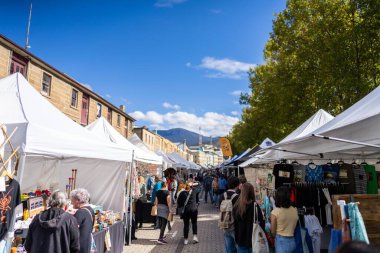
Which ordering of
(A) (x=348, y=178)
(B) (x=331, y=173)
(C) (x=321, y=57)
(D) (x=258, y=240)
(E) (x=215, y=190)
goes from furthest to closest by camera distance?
(E) (x=215, y=190)
(C) (x=321, y=57)
(B) (x=331, y=173)
(A) (x=348, y=178)
(D) (x=258, y=240)

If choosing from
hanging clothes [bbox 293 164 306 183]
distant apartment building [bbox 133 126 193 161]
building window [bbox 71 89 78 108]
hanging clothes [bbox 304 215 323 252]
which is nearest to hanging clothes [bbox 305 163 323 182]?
hanging clothes [bbox 293 164 306 183]

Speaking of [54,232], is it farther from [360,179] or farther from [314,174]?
[360,179]

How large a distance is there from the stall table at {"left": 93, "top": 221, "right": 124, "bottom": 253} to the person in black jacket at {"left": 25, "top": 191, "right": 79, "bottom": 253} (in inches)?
68.9

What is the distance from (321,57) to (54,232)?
529 inches

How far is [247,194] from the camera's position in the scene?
488 cm

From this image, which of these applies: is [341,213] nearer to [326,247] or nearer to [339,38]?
[326,247]

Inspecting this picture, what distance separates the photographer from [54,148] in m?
4.98

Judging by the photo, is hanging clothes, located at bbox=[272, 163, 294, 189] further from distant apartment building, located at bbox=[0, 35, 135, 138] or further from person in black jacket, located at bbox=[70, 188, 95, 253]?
distant apartment building, located at bbox=[0, 35, 135, 138]

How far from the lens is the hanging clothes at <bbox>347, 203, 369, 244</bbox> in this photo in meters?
2.92

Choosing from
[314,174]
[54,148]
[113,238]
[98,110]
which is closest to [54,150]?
[54,148]

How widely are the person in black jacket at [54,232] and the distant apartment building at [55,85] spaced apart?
15845mm

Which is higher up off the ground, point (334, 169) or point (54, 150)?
point (54, 150)

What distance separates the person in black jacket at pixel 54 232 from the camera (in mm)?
3652

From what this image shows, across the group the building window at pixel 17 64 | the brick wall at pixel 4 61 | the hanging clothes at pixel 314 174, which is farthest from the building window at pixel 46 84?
the hanging clothes at pixel 314 174
